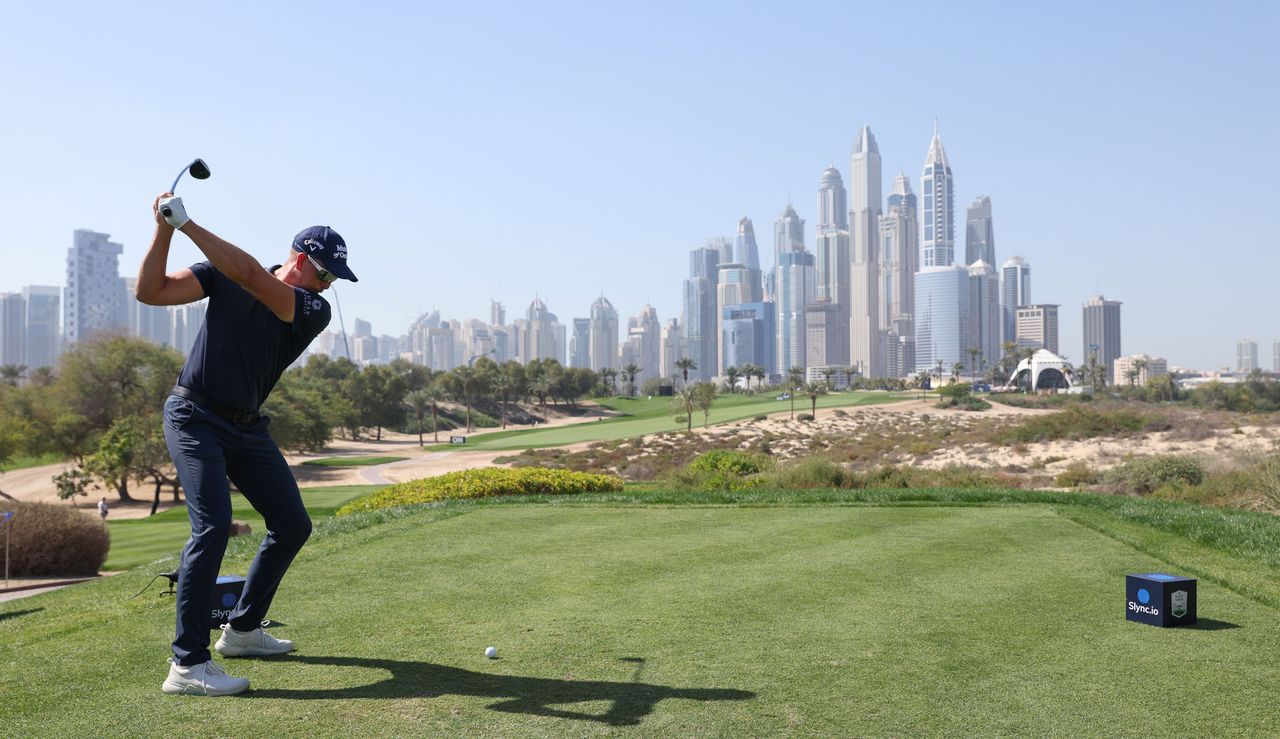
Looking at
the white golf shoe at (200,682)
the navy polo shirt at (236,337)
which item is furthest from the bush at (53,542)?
the white golf shoe at (200,682)

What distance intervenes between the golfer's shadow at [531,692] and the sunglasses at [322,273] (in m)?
2.10

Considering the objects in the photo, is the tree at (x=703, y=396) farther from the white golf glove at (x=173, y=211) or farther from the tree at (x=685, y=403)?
the white golf glove at (x=173, y=211)

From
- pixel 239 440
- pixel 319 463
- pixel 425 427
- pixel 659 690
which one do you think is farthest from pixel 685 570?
pixel 425 427

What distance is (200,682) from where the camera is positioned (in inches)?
177

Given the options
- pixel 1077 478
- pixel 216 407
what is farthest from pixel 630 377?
pixel 216 407

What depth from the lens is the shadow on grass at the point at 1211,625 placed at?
6047 mm

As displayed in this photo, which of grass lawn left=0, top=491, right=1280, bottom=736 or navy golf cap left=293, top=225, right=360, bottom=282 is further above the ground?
navy golf cap left=293, top=225, right=360, bottom=282

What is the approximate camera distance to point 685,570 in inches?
316

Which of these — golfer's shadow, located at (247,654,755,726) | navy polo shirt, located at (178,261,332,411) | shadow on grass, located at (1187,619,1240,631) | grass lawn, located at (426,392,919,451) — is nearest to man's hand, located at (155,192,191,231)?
navy polo shirt, located at (178,261,332,411)

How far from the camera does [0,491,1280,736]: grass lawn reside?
4.15 meters

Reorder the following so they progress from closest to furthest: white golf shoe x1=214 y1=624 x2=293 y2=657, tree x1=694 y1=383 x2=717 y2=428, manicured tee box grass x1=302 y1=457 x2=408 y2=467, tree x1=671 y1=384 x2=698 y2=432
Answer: white golf shoe x1=214 y1=624 x2=293 y2=657 → manicured tee box grass x1=302 y1=457 x2=408 y2=467 → tree x1=694 y1=383 x2=717 y2=428 → tree x1=671 y1=384 x2=698 y2=432

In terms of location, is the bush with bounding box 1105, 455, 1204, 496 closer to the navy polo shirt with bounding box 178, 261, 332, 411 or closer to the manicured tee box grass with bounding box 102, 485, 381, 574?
the manicured tee box grass with bounding box 102, 485, 381, 574

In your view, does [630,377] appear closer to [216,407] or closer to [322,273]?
[322,273]

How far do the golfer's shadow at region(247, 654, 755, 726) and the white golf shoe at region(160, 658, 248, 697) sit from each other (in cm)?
10
